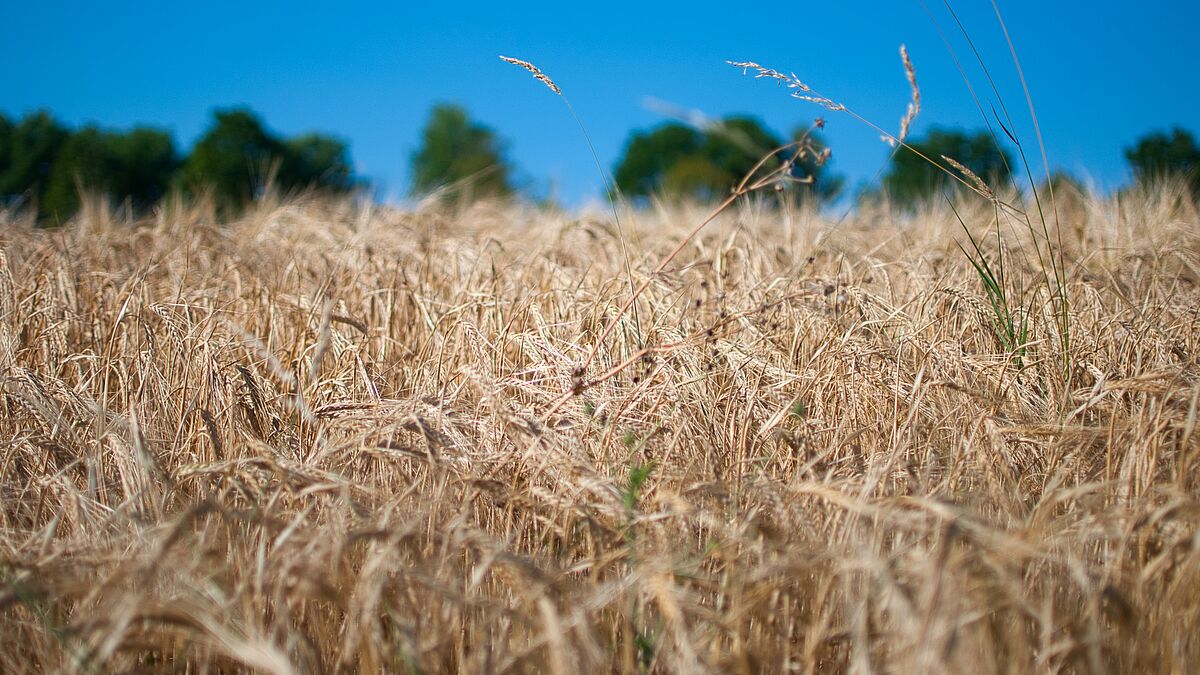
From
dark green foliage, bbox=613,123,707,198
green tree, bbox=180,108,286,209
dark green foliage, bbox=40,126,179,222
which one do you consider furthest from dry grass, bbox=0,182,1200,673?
dark green foliage, bbox=613,123,707,198

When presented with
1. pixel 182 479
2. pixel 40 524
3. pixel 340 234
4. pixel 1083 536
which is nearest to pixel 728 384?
pixel 1083 536

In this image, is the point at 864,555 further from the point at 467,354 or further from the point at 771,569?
the point at 467,354

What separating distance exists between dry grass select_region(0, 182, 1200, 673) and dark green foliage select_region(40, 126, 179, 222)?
19098mm

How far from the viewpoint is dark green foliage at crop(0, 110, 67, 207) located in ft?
79.7

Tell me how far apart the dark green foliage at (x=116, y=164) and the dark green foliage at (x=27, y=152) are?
0.59 m

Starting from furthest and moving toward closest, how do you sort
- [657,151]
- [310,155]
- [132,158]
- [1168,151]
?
[657,151], [310,155], [132,158], [1168,151]

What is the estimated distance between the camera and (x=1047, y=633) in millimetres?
910

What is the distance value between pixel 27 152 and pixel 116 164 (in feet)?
11.2

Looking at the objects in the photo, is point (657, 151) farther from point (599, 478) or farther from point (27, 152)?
point (599, 478)

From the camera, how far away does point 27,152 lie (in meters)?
24.5

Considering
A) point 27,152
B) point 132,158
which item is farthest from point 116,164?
point 27,152

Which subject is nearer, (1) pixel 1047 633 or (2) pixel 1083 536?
(1) pixel 1047 633

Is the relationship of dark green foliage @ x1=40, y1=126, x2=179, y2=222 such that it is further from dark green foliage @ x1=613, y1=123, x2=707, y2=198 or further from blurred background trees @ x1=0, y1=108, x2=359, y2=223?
dark green foliage @ x1=613, y1=123, x2=707, y2=198

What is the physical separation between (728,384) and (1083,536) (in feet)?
2.84
